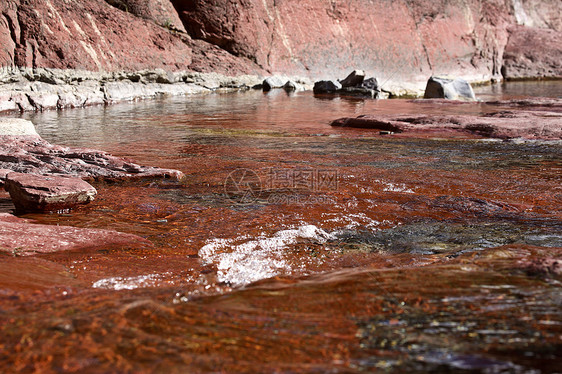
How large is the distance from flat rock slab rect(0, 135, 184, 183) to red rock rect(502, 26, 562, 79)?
31.4m

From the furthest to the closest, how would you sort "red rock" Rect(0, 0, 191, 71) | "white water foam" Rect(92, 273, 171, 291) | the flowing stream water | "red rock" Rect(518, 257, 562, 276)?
"red rock" Rect(0, 0, 191, 71) < "white water foam" Rect(92, 273, 171, 291) < "red rock" Rect(518, 257, 562, 276) < the flowing stream water

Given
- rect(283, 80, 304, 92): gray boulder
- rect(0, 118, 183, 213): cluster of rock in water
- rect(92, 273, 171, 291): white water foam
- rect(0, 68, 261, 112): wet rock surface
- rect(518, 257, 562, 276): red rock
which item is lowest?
rect(92, 273, 171, 291): white water foam

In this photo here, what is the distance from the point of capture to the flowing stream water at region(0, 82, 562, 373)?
163cm

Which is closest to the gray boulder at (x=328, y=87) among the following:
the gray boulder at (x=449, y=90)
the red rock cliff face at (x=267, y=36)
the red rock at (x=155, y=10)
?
the red rock cliff face at (x=267, y=36)

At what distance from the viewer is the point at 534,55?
32219 mm

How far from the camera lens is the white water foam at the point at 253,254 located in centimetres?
278

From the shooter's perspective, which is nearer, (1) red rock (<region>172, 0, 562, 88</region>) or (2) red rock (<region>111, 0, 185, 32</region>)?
(2) red rock (<region>111, 0, 185, 32</region>)

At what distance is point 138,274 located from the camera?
108 inches

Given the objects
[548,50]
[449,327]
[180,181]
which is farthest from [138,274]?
[548,50]

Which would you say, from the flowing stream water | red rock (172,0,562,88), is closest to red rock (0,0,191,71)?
red rock (172,0,562,88)

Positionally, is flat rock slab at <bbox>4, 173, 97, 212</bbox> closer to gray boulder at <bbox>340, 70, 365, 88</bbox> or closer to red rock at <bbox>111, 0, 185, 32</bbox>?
gray boulder at <bbox>340, 70, 365, 88</bbox>

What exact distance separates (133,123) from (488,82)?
26166mm

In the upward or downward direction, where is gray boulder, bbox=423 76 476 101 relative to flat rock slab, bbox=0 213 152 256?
upward

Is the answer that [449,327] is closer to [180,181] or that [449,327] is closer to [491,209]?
[491,209]
